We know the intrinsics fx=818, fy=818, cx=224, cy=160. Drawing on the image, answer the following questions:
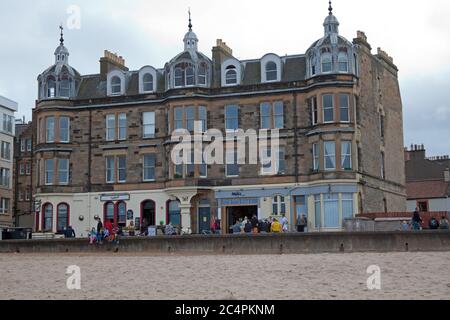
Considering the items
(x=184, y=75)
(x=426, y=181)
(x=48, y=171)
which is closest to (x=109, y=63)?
(x=184, y=75)

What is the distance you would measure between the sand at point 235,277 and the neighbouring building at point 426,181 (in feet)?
125

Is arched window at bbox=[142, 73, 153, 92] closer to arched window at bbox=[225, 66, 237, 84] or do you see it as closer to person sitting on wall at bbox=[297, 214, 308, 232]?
arched window at bbox=[225, 66, 237, 84]

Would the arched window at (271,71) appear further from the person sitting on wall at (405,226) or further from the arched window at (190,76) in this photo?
the person sitting on wall at (405,226)

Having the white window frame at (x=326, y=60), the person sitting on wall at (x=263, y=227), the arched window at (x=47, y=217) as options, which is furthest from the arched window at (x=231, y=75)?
the arched window at (x=47, y=217)

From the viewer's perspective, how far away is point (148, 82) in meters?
54.2

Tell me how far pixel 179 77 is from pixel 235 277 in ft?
94.5

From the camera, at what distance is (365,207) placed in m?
49.1

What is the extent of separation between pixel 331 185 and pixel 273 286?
84.7 ft

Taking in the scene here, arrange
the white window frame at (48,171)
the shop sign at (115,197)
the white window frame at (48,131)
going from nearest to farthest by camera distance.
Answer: the shop sign at (115,197)
the white window frame at (48,171)
the white window frame at (48,131)

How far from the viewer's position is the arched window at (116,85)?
180 feet

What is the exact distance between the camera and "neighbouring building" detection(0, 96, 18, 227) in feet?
230

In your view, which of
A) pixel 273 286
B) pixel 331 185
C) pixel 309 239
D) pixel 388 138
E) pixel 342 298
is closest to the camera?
pixel 342 298
